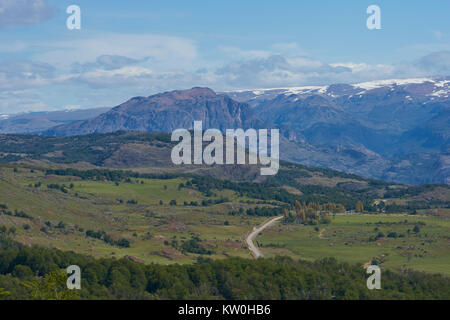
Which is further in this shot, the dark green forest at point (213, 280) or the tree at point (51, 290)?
the dark green forest at point (213, 280)

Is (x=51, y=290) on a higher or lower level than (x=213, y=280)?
higher

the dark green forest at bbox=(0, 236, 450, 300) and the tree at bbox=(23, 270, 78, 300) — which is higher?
the tree at bbox=(23, 270, 78, 300)

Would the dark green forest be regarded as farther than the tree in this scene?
Yes

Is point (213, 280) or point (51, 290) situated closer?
point (51, 290)

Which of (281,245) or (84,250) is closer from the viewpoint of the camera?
(84,250)

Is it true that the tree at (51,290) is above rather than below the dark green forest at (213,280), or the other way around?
above
